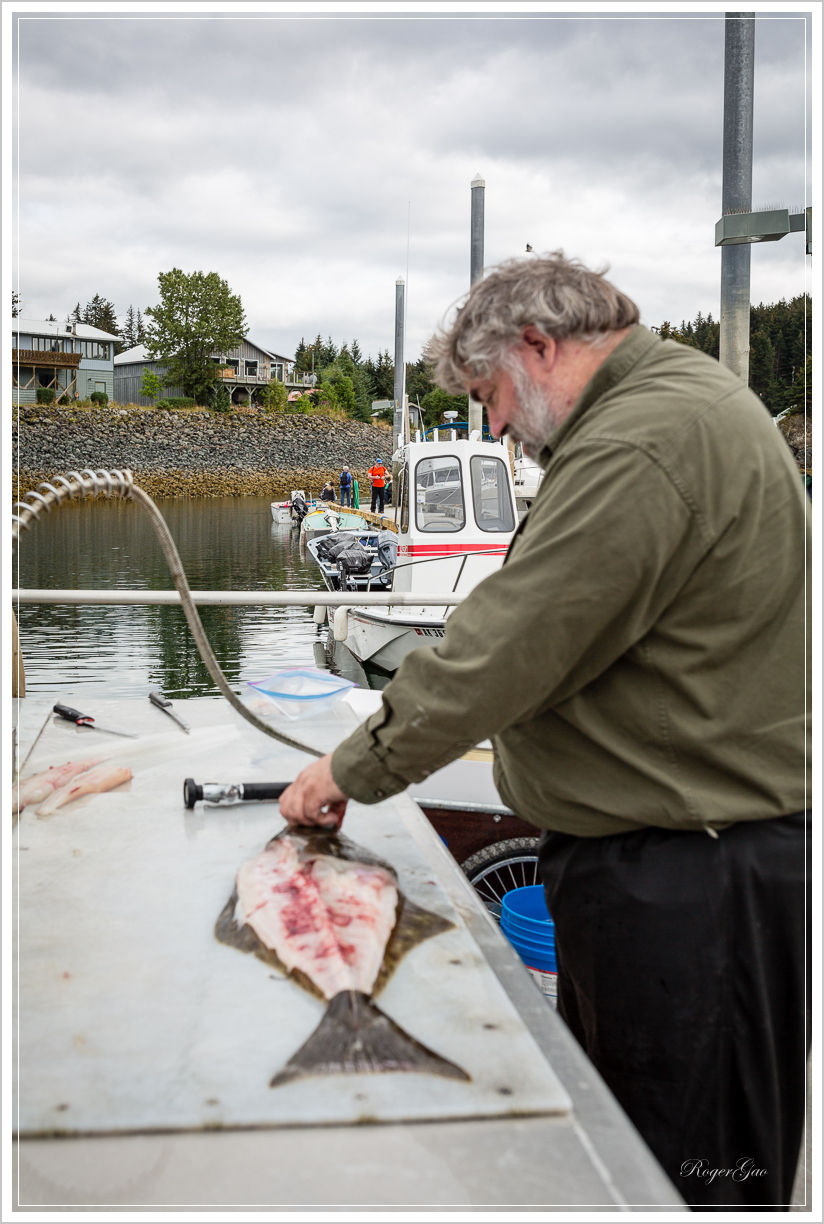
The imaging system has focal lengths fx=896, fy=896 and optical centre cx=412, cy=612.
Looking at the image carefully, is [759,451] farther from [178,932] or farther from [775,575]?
[178,932]

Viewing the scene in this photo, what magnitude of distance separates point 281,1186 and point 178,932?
67 centimetres

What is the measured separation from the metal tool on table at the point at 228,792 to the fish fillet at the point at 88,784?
255mm

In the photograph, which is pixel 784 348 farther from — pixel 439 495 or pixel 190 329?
pixel 190 329

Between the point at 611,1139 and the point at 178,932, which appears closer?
the point at 611,1139

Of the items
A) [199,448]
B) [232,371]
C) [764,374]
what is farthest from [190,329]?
[764,374]

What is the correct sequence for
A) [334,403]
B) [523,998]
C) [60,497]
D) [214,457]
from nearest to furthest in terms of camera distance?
[523,998]
[60,497]
[214,457]
[334,403]

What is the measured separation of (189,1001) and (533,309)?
1.43m

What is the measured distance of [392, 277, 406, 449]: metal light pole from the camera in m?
27.5

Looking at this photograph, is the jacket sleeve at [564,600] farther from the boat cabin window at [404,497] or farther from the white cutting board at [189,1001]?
the boat cabin window at [404,497]

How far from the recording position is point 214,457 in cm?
6794

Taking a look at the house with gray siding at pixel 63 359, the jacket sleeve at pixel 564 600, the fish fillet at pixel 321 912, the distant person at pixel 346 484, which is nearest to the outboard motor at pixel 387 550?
the fish fillet at pixel 321 912

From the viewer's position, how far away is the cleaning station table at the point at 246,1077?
1101 mm

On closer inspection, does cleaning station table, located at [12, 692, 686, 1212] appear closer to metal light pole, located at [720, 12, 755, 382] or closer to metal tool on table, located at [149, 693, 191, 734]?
metal tool on table, located at [149, 693, 191, 734]

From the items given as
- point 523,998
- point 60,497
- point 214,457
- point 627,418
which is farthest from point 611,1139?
point 214,457
